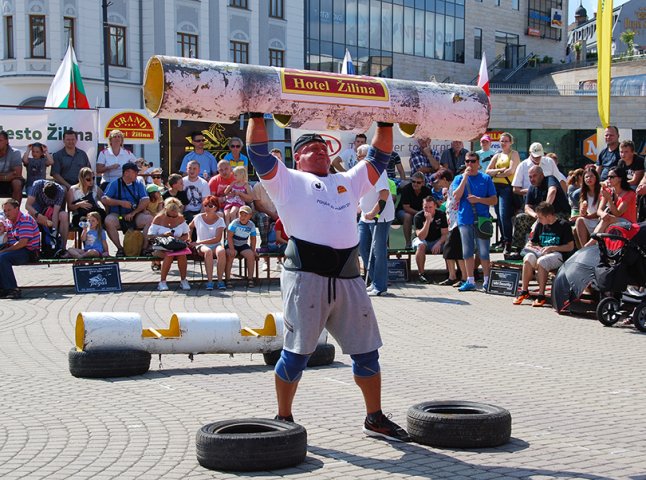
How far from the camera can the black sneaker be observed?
6445 millimetres

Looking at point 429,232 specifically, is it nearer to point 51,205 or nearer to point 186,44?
point 51,205

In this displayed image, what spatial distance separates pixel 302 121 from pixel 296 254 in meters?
1.20

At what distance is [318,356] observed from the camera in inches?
365

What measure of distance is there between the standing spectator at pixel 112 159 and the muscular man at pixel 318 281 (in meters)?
11.6

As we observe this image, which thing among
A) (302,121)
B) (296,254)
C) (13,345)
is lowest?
(13,345)

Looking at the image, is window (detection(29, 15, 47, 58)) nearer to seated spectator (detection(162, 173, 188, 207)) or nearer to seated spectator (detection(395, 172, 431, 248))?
seated spectator (detection(162, 173, 188, 207))

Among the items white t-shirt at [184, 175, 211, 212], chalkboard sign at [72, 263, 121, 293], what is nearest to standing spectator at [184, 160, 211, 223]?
white t-shirt at [184, 175, 211, 212]

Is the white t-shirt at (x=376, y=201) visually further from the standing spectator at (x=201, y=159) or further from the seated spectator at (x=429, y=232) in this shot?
the standing spectator at (x=201, y=159)

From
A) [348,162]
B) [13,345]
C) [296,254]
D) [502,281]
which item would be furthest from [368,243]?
[296,254]

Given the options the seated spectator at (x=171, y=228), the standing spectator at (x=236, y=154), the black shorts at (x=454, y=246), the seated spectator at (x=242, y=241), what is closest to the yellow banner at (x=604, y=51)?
the black shorts at (x=454, y=246)

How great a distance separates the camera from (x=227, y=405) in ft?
24.7

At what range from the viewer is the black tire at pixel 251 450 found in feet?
18.8

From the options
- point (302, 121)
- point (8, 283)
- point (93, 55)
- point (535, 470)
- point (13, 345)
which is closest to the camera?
point (535, 470)

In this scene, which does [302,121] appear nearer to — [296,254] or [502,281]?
[296,254]
